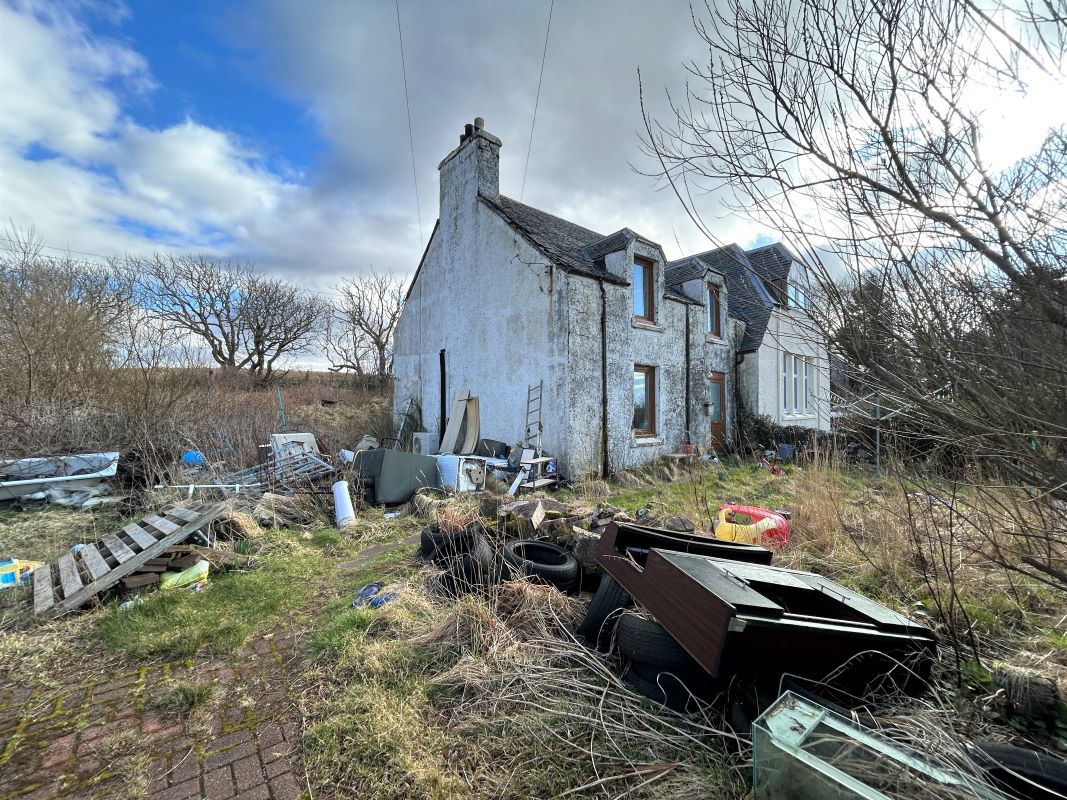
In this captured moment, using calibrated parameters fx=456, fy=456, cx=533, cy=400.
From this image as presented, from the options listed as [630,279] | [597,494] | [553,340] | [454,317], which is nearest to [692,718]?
[597,494]

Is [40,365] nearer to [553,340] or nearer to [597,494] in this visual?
[553,340]

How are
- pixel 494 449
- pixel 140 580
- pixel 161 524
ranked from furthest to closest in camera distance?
pixel 494 449, pixel 161 524, pixel 140 580

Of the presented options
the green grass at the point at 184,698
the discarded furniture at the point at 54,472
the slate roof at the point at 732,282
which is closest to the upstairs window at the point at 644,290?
the slate roof at the point at 732,282

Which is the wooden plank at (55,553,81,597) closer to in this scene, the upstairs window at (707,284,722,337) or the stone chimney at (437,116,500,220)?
the stone chimney at (437,116,500,220)

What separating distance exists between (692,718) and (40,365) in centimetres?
1431

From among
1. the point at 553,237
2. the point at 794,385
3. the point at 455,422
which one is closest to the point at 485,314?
the point at 553,237

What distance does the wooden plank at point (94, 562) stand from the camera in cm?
440

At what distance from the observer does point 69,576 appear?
14.5 ft

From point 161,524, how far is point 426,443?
790cm

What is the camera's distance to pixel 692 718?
243cm

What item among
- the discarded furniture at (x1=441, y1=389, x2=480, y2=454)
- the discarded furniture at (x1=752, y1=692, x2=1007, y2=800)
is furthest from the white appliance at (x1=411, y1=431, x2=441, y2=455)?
the discarded furniture at (x1=752, y1=692, x2=1007, y2=800)

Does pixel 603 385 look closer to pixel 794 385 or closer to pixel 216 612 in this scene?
pixel 216 612

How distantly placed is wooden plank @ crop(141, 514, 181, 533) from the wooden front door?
13.6 metres

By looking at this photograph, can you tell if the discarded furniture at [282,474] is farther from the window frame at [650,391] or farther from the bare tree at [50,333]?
the window frame at [650,391]
